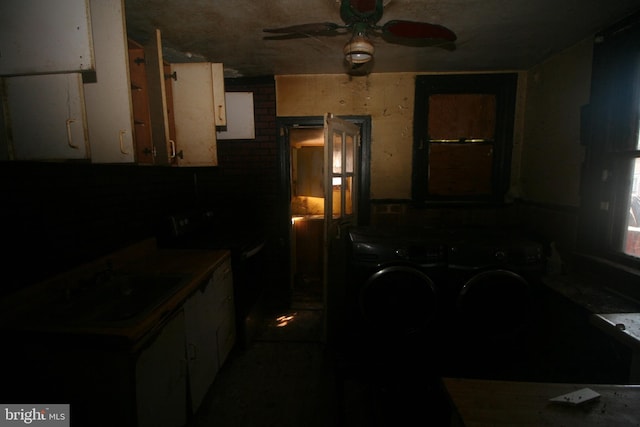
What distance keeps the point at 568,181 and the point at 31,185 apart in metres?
3.68

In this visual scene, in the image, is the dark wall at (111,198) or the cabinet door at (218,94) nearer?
the dark wall at (111,198)

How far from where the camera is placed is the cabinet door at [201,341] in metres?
1.77

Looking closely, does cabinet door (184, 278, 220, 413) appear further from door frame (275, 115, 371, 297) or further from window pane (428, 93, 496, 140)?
window pane (428, 93, 496, 140)

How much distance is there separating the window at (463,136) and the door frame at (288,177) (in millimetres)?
516

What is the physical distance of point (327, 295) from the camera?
2656mm

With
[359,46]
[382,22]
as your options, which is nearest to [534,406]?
[359,46]

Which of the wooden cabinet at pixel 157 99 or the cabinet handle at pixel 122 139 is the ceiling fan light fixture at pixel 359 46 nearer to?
the wooden cabinet at pixel 157 99

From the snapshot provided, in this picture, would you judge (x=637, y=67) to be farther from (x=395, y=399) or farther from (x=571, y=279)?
(x=395, y=399)

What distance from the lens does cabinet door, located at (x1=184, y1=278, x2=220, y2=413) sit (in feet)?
5.80

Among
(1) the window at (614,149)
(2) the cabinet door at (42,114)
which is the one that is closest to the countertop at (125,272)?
(2) the cabinet door at (42,114)

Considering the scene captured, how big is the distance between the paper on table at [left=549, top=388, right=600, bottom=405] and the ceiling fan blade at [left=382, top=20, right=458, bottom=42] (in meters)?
1.61

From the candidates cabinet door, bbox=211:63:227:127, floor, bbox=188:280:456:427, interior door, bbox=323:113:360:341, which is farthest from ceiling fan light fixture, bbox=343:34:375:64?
floor, bbox=188:280:456:427

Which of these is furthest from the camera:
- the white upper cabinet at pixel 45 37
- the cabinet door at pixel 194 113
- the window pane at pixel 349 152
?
the window pane at pixel 349 152

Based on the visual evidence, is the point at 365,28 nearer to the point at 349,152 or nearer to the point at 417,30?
the point at 417,30
